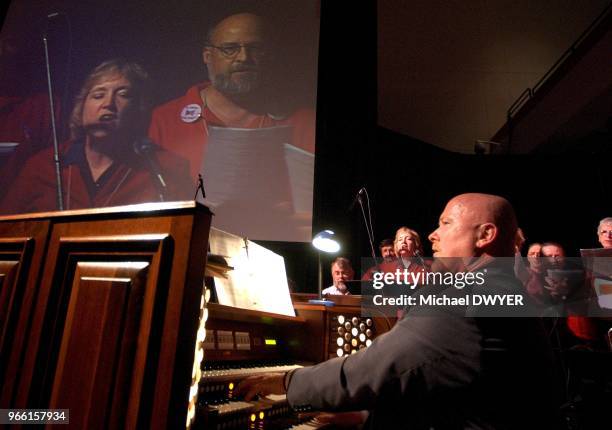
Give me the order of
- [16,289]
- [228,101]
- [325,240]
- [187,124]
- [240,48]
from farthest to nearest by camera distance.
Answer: [240,48] → [228,101] → [187,124] → [325,240] → [16,289]

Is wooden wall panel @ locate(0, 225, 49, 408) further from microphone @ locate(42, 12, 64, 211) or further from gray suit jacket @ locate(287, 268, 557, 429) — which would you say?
microphone @ locate(42, 12, 64, 211)

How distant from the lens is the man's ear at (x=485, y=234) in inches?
54.7

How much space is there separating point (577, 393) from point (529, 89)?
4.96 meters

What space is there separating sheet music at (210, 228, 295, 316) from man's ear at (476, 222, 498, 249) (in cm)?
97

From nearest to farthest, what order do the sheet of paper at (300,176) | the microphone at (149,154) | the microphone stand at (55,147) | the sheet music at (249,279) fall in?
1. the sheet music at (249,279)
2. the microphone stand at (55,147)
3. the microphone at (149,154)
4. the sheet of paper at (300,176)

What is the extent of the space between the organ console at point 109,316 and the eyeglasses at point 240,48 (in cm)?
332

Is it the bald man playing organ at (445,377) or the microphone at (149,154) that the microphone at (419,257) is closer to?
the bald man playing organ at (445,377)

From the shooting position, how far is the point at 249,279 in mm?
1917

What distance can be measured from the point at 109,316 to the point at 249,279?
95 cm

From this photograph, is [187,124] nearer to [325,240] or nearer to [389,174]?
[325,240]

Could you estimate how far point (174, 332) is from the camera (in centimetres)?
94

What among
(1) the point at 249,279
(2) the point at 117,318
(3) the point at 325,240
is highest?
(3) the point at 325,240

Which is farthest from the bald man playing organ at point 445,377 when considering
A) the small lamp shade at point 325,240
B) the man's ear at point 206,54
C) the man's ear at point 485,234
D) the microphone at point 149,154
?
the man's ear at point 206,54

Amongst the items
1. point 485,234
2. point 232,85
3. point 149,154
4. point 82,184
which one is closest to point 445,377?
point 485,234
